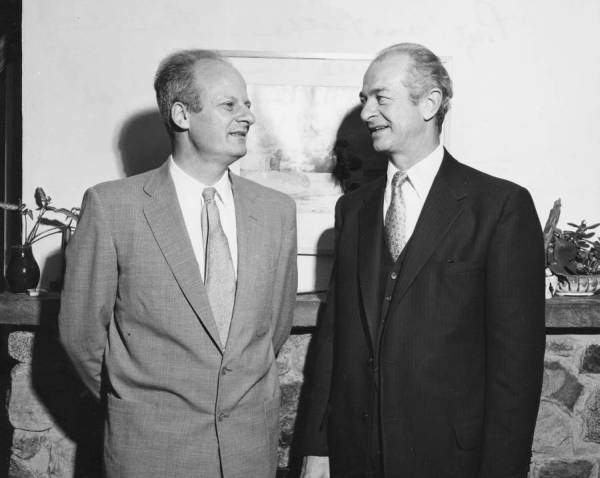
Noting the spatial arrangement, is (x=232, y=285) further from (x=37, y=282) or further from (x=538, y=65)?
(x=538, y=65)

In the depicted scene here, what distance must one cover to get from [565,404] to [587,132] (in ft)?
4.15

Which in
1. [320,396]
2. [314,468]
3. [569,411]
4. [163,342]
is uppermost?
[163,342]

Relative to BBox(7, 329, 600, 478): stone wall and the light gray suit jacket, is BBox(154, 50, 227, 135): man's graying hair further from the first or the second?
BBox(7, 329, 600, 478): stone wall

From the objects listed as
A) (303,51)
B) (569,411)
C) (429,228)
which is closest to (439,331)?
(429,228)

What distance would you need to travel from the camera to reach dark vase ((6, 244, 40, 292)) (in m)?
2.45

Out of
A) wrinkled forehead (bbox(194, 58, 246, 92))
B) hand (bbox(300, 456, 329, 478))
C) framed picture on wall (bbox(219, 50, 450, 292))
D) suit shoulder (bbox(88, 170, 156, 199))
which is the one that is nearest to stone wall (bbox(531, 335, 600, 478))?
hand (bbox(300, 456, 329, 478))

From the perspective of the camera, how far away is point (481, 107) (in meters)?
2.61

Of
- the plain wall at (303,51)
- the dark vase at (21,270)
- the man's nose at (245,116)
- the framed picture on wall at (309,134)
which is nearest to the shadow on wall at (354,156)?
the framed picture on wall at (309,134)

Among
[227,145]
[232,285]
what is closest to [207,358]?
[232,285]

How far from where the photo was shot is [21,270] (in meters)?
2.45

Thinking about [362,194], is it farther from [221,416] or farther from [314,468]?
[314,468]

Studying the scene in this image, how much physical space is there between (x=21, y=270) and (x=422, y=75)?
1.86 m

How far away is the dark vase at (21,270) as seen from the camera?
2447 mm

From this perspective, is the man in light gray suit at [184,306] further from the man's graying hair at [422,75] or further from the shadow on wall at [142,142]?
the shadow on wall at [142,142]
